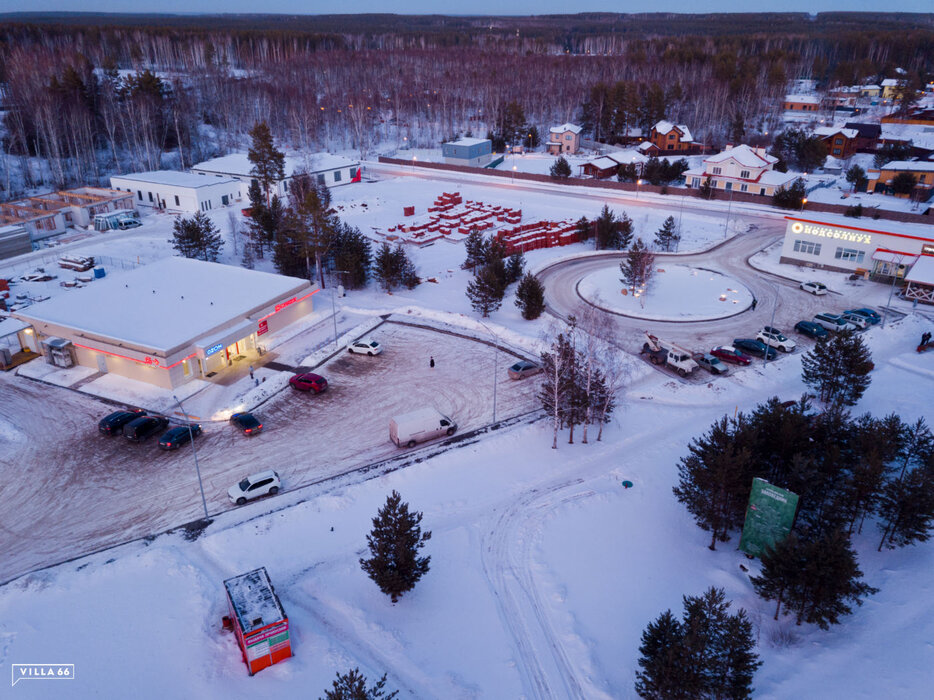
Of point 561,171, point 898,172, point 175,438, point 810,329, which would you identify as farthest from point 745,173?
point 175,438

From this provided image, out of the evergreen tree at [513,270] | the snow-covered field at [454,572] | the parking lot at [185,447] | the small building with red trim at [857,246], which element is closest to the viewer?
the snow-covered field at [454,572]

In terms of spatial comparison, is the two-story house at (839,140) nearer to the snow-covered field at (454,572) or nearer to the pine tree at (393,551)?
the snow-covered field at (454,572)

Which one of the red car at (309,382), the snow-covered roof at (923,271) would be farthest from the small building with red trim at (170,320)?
the snow-covered roof at (923,271)

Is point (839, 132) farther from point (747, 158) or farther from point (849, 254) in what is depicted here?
point (849, 254)

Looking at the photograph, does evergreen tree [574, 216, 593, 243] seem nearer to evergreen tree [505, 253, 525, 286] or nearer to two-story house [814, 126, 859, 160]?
evergreen tree [505, 253, 525, 286]

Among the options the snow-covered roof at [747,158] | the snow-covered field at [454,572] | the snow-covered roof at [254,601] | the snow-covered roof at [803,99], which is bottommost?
the snow-covered field at [454,572]

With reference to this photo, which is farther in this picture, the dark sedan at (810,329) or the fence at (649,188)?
the fence at (649,188)

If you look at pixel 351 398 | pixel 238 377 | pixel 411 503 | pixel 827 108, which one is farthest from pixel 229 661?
pixel 827 108

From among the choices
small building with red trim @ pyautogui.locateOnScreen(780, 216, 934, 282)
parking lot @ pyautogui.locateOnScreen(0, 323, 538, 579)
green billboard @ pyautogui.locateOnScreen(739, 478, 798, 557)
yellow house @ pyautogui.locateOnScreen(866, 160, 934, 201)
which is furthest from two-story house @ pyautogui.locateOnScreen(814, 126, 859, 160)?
green billboard @ pyautogui.locateOnScreen(739, 478, 798, 557)
